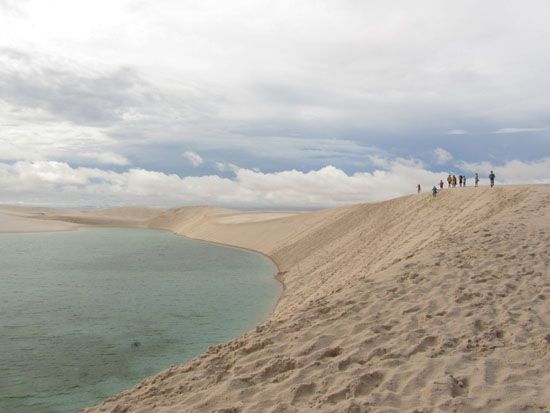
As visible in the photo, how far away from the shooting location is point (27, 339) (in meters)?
12.7

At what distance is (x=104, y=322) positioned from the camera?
14.8 m

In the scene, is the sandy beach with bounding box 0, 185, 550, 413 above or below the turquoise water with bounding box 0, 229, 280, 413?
above

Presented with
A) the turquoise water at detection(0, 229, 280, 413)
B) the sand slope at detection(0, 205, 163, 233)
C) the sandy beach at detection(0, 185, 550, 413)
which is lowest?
the sand slope at detection(0, 205, 163, 233)

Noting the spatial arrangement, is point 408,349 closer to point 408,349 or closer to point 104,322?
point 408,349

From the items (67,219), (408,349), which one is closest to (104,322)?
(408,349)

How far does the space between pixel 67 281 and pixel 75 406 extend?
16.6m

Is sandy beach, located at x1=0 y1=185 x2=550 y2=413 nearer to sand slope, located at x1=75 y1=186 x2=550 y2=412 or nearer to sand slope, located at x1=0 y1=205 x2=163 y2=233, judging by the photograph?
sand slope, located at x1=75 y1=186 x2=550 y2=412

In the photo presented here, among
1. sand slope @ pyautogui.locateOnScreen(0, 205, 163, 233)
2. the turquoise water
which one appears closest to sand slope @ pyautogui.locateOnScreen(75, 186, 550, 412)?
the turquoise water

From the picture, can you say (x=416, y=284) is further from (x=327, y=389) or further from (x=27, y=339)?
(x=27, y=339)

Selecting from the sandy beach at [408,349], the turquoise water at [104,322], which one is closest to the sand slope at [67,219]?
the turquoise water at [104,322]

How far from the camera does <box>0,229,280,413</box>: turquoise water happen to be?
9.58m

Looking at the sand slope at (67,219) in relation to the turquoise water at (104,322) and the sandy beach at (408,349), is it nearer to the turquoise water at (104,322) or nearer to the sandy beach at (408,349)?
the turquoise water at (104,322)

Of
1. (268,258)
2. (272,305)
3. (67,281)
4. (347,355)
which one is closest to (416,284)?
(347,355)

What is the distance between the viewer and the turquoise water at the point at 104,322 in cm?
958
